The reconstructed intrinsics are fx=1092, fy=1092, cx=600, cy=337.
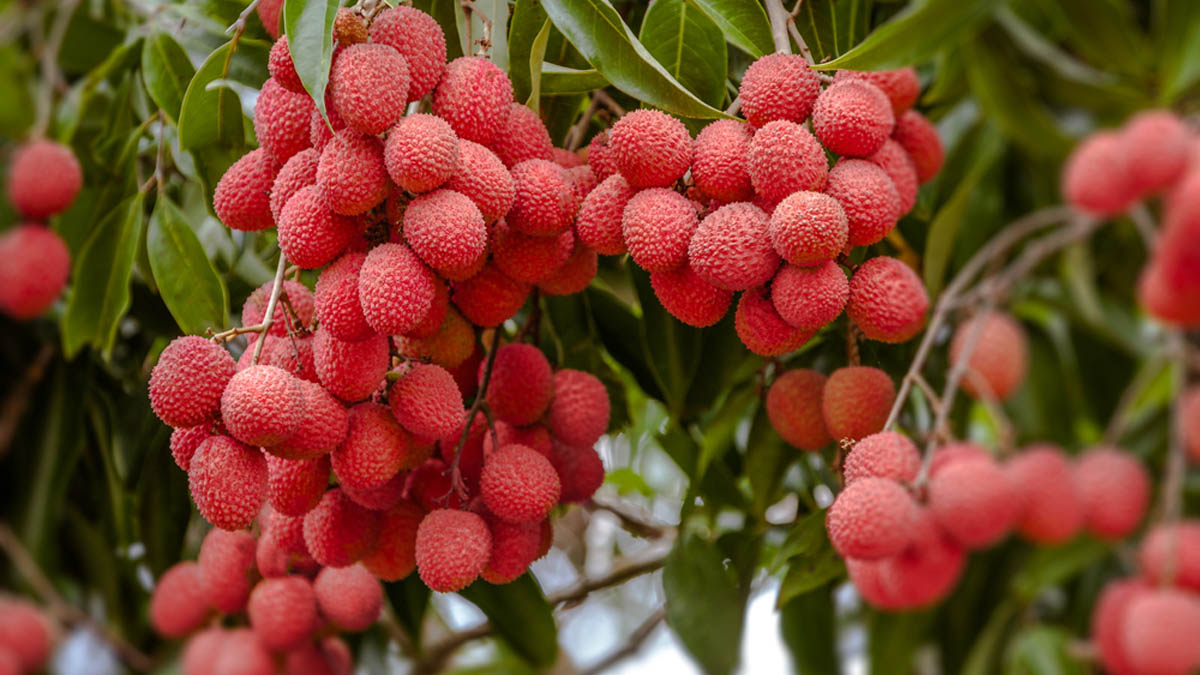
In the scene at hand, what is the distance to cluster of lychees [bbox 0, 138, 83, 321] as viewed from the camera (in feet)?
2.10

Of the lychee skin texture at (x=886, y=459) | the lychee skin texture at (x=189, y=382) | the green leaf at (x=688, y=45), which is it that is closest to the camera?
the lychee skin texture at (x=886, y=459)

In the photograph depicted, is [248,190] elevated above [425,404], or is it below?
above

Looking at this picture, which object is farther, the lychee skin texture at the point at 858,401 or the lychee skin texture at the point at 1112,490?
the lychee skin texture at the point at 858,401

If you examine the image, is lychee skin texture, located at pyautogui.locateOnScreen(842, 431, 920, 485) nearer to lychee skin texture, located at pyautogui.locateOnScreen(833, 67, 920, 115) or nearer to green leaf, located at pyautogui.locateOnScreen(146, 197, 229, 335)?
lychee skin texture, located at pyautogui.locateOnScreen(833, 67, 920, 115)

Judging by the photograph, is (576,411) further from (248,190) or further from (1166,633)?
(1166,633)

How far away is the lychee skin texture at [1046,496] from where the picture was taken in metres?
0.47

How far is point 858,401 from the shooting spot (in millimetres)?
687

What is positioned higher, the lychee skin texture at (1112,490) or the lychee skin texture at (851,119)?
the lychee skin texture at (851,119)

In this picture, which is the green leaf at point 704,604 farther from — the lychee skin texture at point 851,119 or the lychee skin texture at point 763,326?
the lychee skin texture at point 851,119

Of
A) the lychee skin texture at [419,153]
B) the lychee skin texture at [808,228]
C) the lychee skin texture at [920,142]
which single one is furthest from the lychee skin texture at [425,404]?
the lychee skin texture at [920,142]

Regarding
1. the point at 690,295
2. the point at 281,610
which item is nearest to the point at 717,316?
the point at 690,295

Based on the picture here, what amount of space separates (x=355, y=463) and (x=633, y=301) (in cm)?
38

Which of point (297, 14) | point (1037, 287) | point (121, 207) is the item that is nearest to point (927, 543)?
point (1037, 287)

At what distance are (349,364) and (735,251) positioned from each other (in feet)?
0.81
